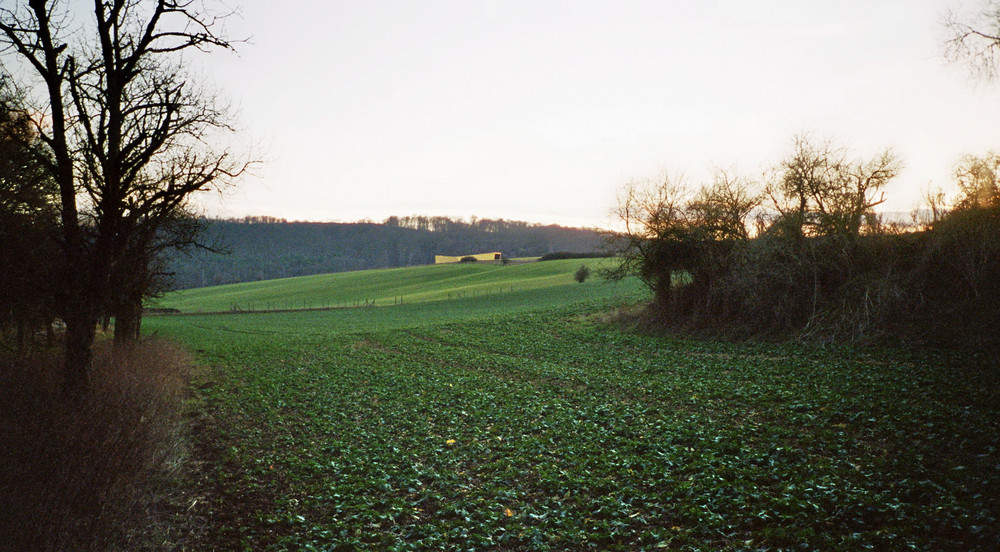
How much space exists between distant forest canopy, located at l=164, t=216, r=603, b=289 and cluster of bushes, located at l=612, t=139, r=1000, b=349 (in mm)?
104163

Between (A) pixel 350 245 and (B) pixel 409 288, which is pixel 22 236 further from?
(A) pixel 350 245

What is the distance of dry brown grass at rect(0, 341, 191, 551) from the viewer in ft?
21.2

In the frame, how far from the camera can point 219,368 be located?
25578 mm

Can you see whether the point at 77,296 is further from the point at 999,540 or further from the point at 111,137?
the point at 999,540

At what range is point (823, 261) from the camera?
84.2 feet

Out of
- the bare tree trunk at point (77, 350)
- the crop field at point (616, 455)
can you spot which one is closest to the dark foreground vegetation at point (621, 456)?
the crop field at point (616, 455)

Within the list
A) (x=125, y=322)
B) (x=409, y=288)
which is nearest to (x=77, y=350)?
(x=125, y=322)

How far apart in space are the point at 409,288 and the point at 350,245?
286 feet

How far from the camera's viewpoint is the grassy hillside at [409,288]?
225 ft

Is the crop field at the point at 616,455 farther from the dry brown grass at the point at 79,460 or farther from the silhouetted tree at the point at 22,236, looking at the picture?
the silhouetted tree at the point at 22,236

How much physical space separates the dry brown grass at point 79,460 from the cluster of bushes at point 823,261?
935 inches

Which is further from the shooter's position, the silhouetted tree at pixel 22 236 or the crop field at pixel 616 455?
the silhouetted tree at pixel 22 236

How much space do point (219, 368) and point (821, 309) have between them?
28.2 metres

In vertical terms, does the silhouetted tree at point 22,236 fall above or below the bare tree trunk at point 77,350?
above
